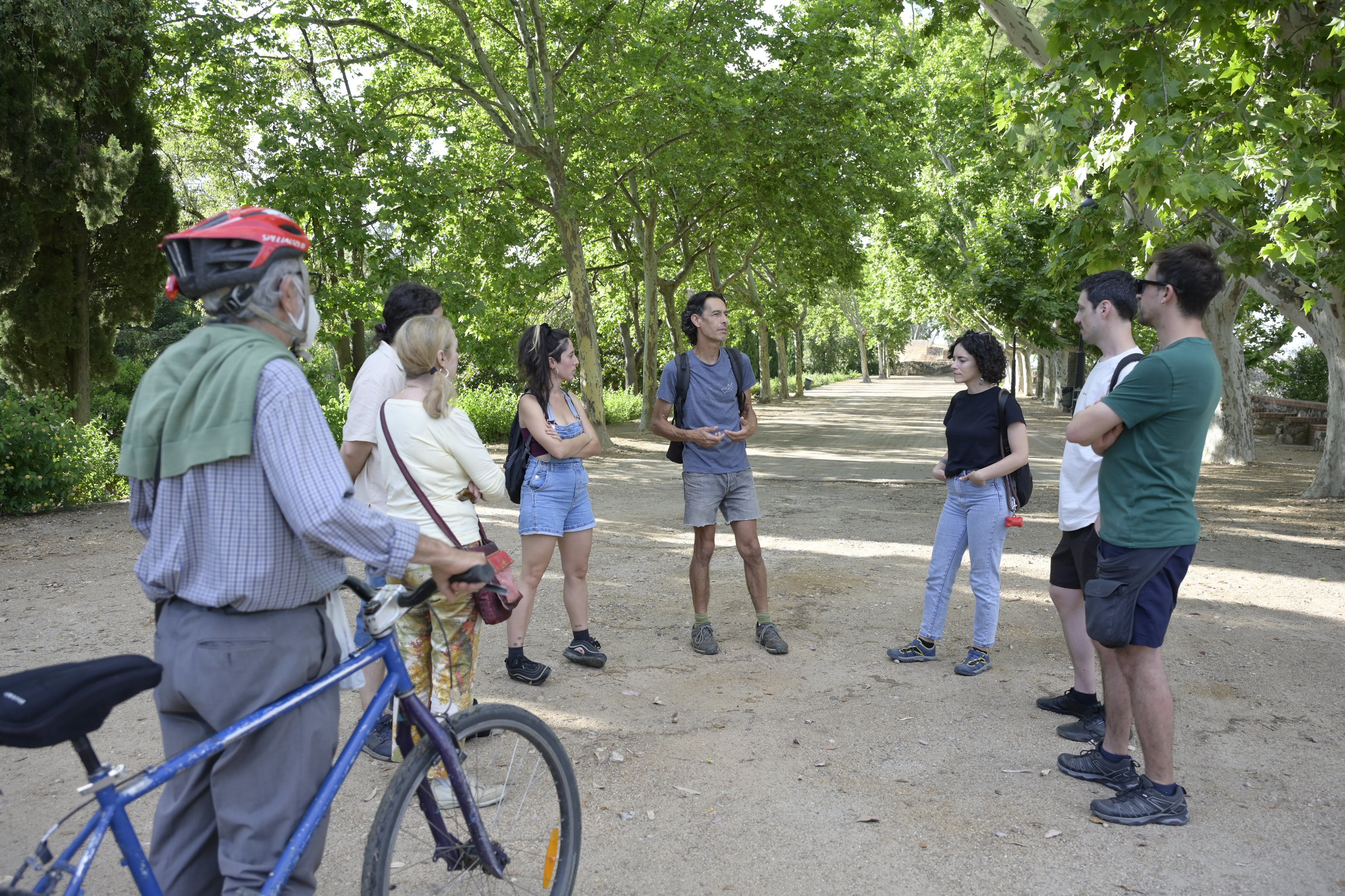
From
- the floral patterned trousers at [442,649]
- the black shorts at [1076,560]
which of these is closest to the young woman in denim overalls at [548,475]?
the floral patterned trousers at [442,649]

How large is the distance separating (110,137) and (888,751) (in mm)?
15266

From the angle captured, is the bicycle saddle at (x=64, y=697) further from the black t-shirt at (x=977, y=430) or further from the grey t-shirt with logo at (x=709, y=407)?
the black t-shirt at (x=977, y=430)

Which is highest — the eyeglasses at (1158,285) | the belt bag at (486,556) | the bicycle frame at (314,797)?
the eyeglasses at (1158,285)

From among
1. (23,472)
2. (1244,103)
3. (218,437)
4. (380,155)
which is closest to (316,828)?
(218,437)

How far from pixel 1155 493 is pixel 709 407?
274 centimetres

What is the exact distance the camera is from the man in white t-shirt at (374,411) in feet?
13.1

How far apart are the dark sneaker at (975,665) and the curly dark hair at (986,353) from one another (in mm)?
1565

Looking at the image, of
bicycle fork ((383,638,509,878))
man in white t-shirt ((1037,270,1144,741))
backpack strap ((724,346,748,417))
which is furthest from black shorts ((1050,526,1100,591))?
bicycle fork ((383,638,509,878))

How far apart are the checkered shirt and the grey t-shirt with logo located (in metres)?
3.70

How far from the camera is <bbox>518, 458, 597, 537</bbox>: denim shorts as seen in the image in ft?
16.6

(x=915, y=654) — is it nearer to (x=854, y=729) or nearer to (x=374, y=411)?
(x=854, y=729)

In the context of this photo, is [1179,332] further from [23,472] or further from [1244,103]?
[23,472]

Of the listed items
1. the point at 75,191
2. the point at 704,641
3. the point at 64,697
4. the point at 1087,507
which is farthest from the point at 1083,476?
the point at 75,191

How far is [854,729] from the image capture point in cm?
465
